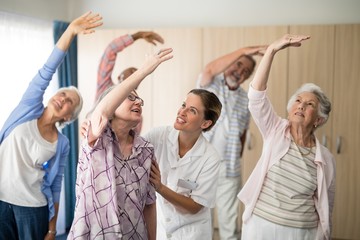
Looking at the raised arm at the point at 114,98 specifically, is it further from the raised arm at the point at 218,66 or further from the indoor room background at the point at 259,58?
the indoor room background at the point at 259,58

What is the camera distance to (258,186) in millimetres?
2168

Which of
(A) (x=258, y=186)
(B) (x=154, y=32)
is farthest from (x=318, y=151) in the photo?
(B) (x=154, y=32)

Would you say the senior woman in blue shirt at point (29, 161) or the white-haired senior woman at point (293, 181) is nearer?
the white-haired senior woman at point (293, 181)

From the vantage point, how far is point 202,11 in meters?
4.15

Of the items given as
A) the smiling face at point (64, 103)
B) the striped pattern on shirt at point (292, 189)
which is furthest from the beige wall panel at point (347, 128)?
the smiling face at point (64, 103)

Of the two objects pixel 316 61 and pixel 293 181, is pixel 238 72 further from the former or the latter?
pixel 293 181

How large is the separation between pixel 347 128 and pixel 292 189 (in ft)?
5.65

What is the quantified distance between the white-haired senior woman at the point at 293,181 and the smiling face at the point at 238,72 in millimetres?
1148

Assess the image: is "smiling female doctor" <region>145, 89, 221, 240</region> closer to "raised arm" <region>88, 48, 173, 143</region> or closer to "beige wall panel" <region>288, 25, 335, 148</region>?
"raised arm" <region>88, 48, 173, 143</region>

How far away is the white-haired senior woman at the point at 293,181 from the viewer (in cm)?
213

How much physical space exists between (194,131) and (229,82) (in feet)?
4.30

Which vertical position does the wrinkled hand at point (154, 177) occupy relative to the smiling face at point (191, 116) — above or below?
below

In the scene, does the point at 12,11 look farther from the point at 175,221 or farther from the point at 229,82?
the point at 175,221

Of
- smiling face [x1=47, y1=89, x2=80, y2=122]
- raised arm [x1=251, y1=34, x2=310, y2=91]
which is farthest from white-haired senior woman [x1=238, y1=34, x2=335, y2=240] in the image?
smiling face [x1=47, y1=89, x2=80, y2=122]
